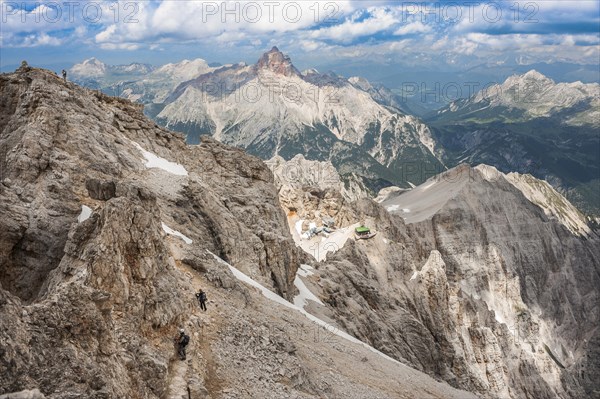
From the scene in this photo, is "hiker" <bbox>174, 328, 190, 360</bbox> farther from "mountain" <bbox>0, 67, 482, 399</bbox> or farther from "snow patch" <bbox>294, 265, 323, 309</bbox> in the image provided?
"snow patch" <bbox>294, 265, 323, 309</bbox>

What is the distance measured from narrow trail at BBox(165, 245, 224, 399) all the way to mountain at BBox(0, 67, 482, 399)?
7cm

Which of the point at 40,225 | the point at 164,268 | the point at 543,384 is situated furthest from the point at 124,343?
the point at 543,384

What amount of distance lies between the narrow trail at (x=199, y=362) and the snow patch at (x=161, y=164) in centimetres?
2058

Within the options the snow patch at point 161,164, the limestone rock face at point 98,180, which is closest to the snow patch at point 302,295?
the limestone rock face at point 98,180

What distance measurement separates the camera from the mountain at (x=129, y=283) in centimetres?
1825

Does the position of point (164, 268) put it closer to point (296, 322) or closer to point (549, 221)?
point (296, 322)

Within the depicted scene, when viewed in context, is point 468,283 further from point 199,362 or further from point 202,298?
point 199,362

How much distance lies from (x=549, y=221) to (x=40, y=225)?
485 ft

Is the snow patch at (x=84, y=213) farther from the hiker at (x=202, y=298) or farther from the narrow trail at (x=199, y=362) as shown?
the hiker at (x=202, y=298)

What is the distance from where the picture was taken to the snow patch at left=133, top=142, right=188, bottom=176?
4859cm

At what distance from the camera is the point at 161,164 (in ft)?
163

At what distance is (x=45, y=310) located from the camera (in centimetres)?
1800

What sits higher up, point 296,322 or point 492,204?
point 296,322

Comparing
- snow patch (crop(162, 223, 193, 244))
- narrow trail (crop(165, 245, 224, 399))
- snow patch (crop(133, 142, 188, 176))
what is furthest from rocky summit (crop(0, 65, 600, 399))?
snow patch (crop(162, 223, 193, 244))
